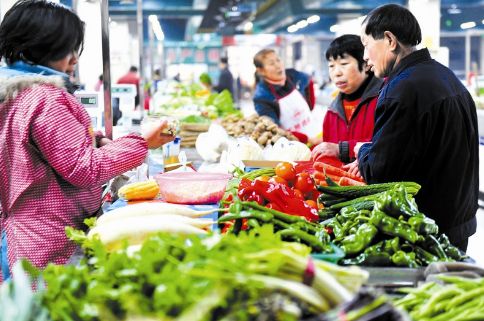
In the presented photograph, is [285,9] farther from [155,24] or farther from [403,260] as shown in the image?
[403,260]

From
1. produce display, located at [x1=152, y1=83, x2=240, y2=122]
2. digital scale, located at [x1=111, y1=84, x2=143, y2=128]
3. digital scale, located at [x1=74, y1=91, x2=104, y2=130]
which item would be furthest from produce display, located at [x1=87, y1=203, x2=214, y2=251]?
produce display, located at [x1=152, y1=83, x2=240, y2=122]

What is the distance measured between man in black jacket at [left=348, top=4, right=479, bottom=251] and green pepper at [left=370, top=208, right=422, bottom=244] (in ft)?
3.43

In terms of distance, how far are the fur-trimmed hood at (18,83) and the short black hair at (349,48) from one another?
2797 millimetres

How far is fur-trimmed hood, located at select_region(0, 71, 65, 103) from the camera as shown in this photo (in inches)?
119

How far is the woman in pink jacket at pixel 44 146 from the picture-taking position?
9.86ft

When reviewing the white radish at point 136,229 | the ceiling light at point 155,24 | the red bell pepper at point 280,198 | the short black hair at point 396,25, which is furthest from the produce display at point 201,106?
the white radish at point 136,229

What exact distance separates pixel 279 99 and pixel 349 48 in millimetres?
2239

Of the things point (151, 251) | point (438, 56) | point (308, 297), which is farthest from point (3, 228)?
point (438, 56)

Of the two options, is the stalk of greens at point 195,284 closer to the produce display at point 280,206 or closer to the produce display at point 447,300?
the produce display at point 447,300

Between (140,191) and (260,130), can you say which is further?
(260,130)

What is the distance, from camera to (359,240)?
258cm

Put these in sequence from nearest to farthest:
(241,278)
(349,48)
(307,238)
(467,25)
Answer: (241,278), (307,238), (349,48), (467,25)

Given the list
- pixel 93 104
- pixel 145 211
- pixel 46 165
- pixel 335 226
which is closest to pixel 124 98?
pixel 93 104

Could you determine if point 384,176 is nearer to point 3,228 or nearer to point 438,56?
point 3,228
